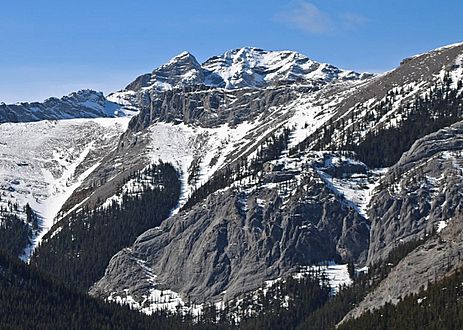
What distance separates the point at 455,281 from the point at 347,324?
1066 inches

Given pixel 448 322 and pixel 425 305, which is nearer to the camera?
pixel 448 322

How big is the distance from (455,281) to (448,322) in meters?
15.4

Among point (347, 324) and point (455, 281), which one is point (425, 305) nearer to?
→ point (455, 281)

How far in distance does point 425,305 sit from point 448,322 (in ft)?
39.1

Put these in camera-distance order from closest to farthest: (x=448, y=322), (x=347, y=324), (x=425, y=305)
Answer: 1. (x=448, y=322)
2. (x=425, y=305)
3. (x=347, y=324)

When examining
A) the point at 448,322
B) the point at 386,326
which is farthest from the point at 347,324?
the point at 448,322

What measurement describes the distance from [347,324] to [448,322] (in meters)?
33.3

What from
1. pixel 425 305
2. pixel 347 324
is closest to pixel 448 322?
pixel 425 305

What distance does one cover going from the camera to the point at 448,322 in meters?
166

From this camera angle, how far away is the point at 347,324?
7677 inches

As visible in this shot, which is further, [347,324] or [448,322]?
[347,324]

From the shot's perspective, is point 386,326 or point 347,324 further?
point 347,324

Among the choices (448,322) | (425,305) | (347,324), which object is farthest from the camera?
(347,324)

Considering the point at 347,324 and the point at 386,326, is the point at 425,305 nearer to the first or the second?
the point at 386,326
